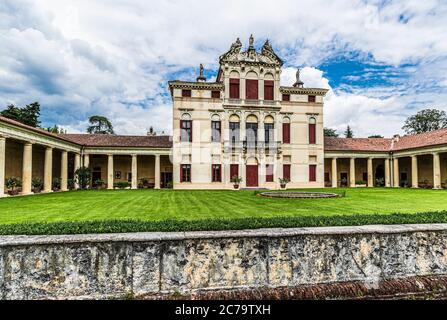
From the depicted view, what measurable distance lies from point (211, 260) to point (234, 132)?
25217 mm

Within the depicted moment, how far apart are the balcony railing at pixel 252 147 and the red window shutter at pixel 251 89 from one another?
479 cm

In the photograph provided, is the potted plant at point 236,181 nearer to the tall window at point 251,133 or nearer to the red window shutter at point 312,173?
the tall window at point 251,133

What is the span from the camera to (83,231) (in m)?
4.23

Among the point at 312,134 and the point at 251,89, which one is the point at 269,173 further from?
the point at 251,89

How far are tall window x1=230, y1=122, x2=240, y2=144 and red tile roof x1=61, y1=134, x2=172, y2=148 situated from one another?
6.94 metres

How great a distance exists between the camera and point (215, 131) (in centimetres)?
2862

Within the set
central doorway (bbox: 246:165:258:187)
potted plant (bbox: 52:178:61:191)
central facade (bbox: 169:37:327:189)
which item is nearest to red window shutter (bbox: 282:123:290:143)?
central facade (bbox: 169:37:327:189)

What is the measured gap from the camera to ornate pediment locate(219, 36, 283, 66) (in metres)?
28.1

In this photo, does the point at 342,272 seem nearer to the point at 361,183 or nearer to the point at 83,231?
the point at 83,231

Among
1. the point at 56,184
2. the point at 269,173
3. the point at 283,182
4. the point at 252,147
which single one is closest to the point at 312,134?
the point at 283,182

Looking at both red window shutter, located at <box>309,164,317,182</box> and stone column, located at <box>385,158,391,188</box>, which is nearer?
red window shutter, located at <box>309,164,317,182</box>

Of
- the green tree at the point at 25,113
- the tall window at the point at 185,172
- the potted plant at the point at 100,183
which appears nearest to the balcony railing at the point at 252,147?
the tall window at the point at 185,172

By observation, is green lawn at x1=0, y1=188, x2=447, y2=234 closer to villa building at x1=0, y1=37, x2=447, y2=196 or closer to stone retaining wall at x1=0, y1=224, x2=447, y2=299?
stone retaining wall at x1=0, y1=224, x2=447, y2=299

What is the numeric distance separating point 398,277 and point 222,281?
2.87 meters
